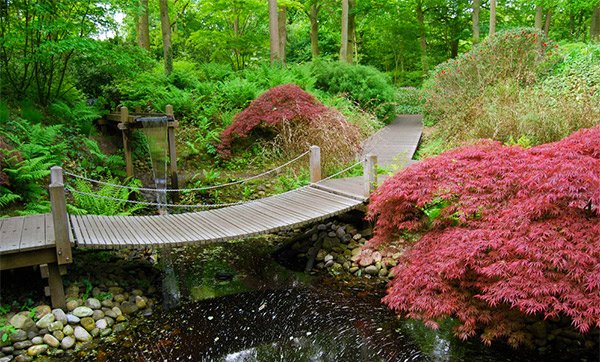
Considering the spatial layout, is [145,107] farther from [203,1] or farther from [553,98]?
[553,98]

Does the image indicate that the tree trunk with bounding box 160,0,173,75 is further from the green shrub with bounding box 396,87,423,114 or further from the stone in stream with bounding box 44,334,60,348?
the stone in stream with bounding box 44,334,60,348

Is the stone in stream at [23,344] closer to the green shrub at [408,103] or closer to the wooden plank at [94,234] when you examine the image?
the wooden plank at [94,234]

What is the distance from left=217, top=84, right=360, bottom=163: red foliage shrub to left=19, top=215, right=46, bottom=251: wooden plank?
4699 mm

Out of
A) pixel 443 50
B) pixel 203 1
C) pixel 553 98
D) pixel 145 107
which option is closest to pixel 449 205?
pixel 553 98

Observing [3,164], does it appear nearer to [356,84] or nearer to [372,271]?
[372,271]

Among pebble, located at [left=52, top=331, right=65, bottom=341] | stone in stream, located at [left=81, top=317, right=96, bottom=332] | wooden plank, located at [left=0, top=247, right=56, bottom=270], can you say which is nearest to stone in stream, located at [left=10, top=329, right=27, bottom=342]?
pebble, located at [left=52, top=331, right=65, bottom=341]

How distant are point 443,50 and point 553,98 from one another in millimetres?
18029

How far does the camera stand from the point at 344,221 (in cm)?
754

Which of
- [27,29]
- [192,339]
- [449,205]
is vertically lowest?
[192,339]

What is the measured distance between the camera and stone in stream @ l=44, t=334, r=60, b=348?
4.64m

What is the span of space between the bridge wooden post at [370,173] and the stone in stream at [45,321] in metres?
4.26

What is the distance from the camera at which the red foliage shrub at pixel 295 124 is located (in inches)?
338

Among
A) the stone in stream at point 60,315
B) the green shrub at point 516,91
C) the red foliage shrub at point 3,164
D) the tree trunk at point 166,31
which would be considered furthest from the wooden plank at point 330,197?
the tree trunk at point 166,31

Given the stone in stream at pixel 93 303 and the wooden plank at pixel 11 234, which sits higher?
the wooden plank at pixel 11 234
